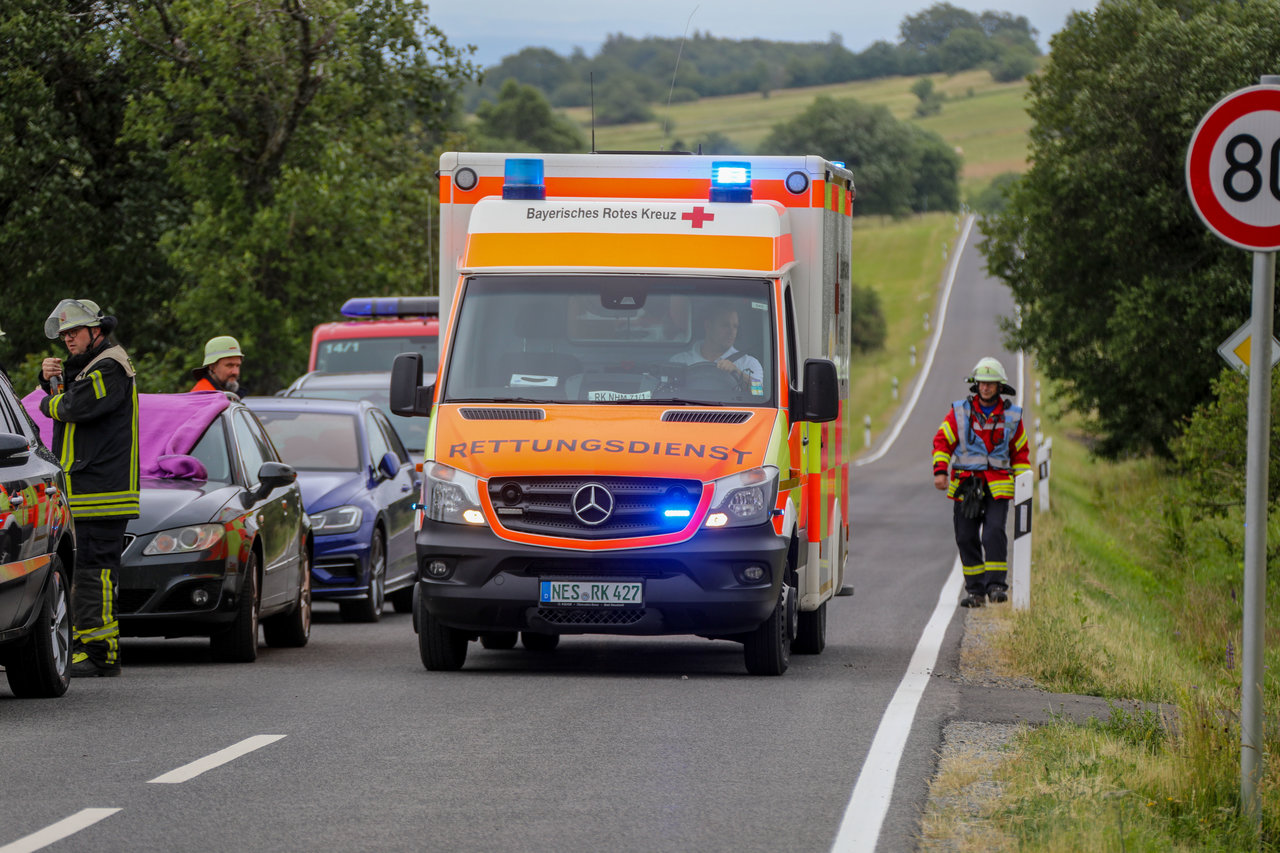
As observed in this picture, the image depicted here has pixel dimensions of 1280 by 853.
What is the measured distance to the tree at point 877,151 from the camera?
144000 millimetres

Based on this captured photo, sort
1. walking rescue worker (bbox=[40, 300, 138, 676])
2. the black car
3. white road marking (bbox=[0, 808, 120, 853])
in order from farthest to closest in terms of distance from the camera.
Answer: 1. walking rescue worker (bbox=[40, 300, 138, 676])
2. the black car
3. white road marking (bbox=[0, 808, 120, 853])

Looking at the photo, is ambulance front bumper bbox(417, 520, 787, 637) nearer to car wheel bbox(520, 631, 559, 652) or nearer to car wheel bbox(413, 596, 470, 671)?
car wheel bbox(413, 596, 470, 671)

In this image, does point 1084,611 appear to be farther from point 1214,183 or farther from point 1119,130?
point 1119,130

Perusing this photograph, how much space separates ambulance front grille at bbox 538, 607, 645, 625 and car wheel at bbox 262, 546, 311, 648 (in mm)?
3084

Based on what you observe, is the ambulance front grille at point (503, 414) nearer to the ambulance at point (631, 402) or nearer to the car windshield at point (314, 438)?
the ambulance at point (631, 402)

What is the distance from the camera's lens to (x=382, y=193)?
1057 inches

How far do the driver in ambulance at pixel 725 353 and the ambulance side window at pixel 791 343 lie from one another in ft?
0.70

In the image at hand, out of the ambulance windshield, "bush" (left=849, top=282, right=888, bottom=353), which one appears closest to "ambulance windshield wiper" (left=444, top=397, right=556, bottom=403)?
the ambulance windshield

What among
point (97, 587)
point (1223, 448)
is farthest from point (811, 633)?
point (1223, 448)

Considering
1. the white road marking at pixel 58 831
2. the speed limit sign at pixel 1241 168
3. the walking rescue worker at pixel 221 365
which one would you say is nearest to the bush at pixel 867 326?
the walking rescue worker at pixel 221 365

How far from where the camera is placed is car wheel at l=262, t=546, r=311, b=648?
12.9 m

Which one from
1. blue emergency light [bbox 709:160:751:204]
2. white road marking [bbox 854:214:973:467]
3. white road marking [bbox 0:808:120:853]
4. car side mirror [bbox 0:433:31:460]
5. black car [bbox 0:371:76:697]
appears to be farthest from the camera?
white road marking [bbox 854:214:973:467]

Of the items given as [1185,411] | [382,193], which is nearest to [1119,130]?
[1185,411]

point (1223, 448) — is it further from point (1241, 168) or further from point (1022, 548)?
point (1241, 168)
